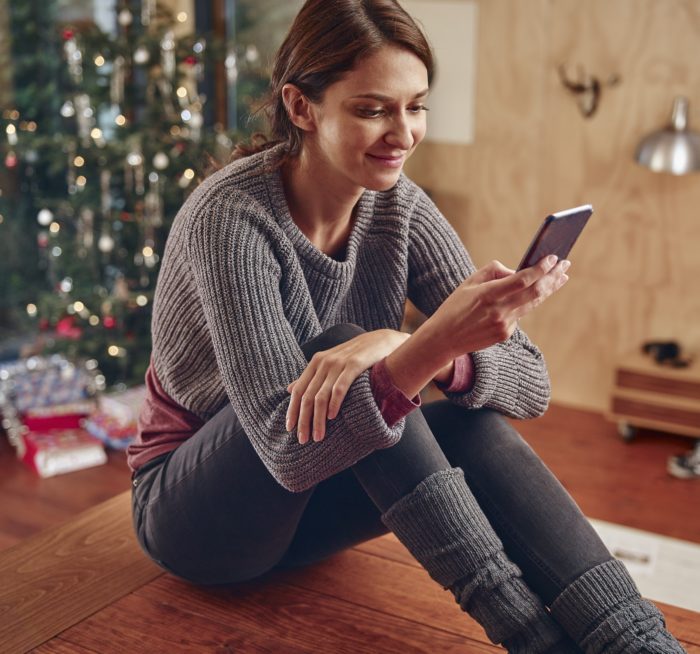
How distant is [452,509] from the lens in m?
1.22

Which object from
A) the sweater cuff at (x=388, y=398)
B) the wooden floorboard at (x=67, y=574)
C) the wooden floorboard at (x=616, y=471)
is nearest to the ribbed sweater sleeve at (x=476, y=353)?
the sweater cuff at (x=388, y=398)

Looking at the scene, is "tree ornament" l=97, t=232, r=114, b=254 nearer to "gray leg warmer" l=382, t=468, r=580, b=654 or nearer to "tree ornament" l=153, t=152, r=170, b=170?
"tree ornament" l=153, t=152, r=170, b=170

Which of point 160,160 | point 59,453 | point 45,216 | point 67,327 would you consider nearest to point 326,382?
point 59,453

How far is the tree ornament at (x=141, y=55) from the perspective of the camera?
3125 mm

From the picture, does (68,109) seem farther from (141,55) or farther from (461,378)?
(461,378)

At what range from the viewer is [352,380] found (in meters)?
1.19

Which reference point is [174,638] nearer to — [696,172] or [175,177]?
[175,177]

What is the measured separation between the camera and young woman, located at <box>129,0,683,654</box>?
47.3 inches

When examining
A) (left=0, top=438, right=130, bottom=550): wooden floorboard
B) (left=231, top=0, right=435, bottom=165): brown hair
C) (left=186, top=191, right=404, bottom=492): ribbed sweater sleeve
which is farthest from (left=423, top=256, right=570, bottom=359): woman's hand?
(left=0, top=438, right=130, bottom=550): wooden floorboard

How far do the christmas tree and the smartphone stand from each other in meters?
2.10

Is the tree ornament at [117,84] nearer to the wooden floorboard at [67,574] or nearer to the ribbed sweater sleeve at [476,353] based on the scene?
the wooden floorboard at [67,574]

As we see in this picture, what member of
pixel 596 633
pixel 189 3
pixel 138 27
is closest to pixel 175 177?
pixel 138 27

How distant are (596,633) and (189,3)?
3.31 m

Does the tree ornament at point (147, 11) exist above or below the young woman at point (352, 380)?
above
